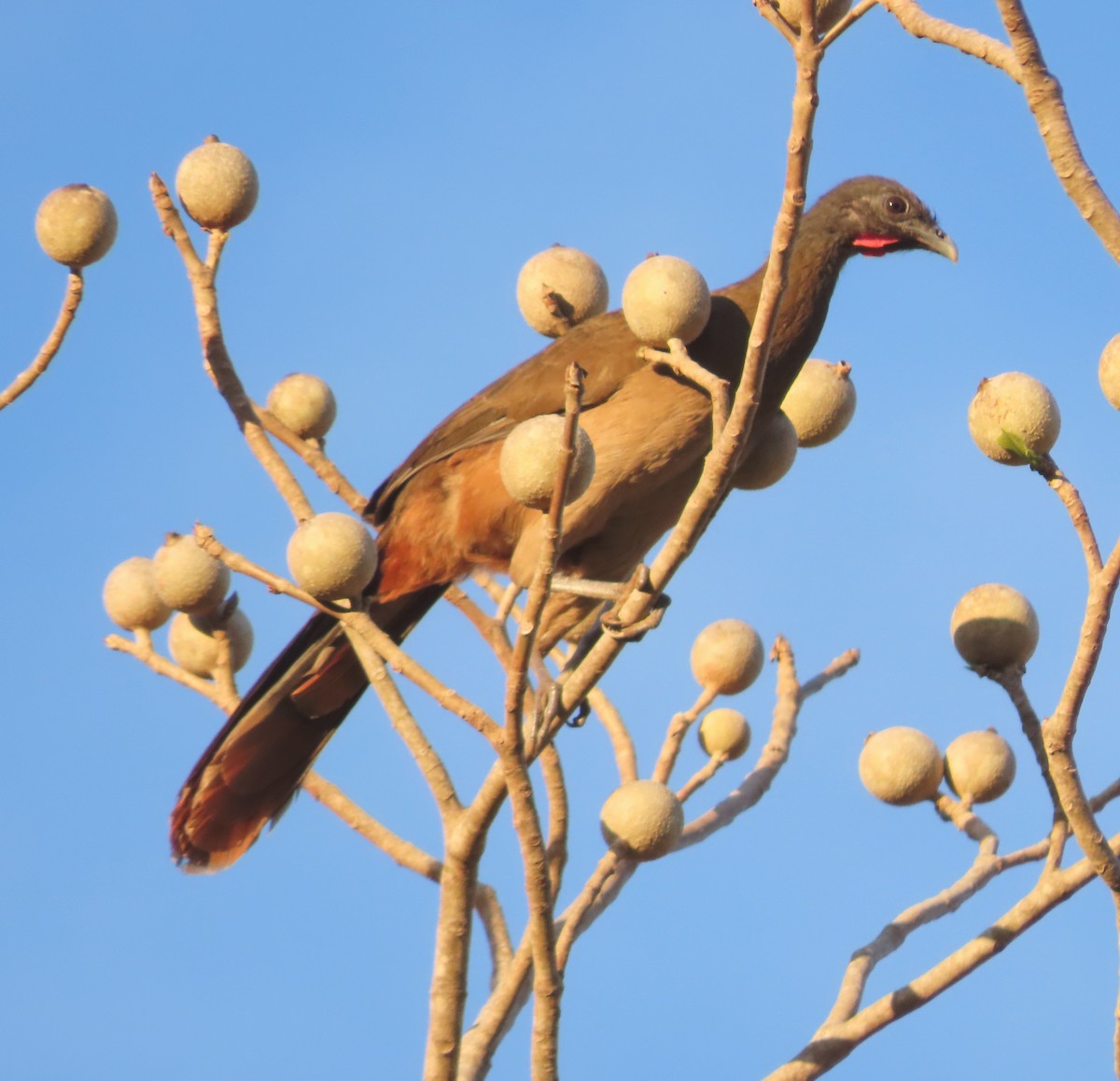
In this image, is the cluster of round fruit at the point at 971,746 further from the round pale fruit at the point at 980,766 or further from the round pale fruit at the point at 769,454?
the round pale fruit at the point at 769,454

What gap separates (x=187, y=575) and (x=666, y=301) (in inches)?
57.1

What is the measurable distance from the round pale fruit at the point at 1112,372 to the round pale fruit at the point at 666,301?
0.80m

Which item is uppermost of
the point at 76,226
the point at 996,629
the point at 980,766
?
the point at 76,226

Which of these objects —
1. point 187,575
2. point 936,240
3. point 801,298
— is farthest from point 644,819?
point 936,240

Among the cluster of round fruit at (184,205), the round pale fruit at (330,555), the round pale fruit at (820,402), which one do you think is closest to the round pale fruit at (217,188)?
the cluster of round fruit at (184,205)

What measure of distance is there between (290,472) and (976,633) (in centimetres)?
171

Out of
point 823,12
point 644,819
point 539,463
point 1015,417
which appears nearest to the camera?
point 539,463

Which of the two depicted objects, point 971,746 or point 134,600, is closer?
point 971,746

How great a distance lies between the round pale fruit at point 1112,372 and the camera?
3189mm

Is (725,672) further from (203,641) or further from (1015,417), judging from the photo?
(203,641)

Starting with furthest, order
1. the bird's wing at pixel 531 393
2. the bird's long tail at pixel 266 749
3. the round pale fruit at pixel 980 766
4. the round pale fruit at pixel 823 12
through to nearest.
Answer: the bird's wing at pixel 531 393 < the bird's long tail at pixel 266 749 < the round pale fruit at pixel 980 766 < the round pale fruit at pixel 823 12

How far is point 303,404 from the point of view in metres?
4.71

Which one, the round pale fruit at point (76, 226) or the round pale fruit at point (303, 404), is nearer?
the round pale fruit at point (76, 226)

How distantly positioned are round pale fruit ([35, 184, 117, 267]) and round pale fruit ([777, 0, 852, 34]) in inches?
80.9
